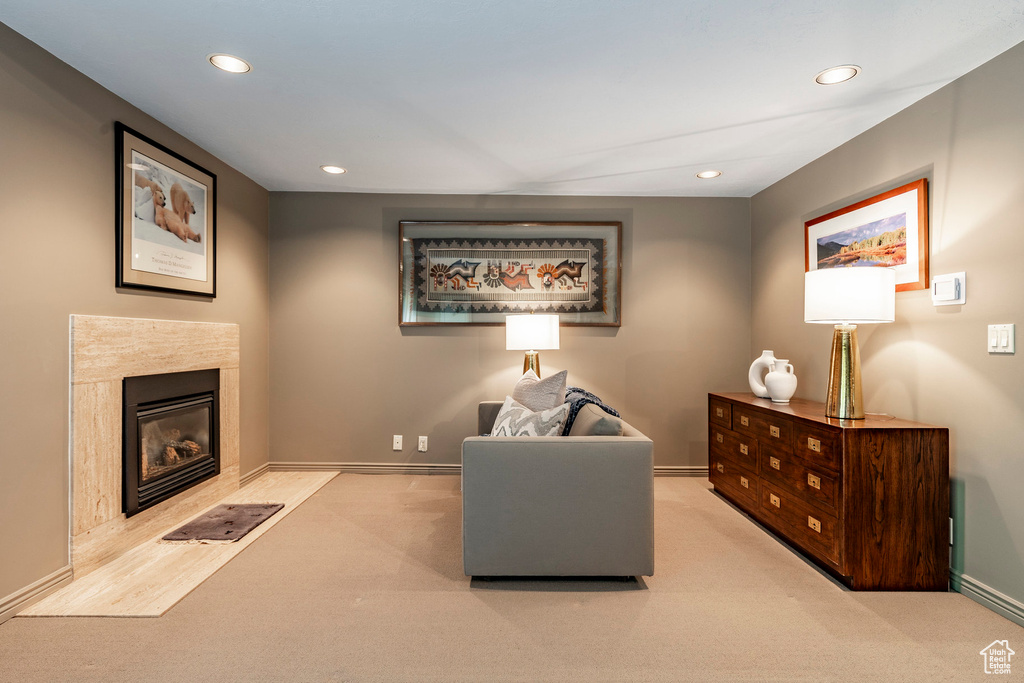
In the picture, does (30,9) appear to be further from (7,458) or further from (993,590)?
(993,590)

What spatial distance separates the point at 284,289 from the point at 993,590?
459cm

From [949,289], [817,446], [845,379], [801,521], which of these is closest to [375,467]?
[801,521]

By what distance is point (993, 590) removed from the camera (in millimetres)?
2145

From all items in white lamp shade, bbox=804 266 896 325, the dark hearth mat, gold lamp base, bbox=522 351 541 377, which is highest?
white lamp shade, bbox=804 266 896 325

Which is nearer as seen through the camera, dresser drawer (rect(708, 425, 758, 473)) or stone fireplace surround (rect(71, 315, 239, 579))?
stone fireplace surround (rect(71, 315, 239, 579))

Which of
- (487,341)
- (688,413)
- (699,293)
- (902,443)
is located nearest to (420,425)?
(487,341)

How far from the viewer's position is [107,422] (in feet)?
8.22

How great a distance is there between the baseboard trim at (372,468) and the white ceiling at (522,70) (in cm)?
233

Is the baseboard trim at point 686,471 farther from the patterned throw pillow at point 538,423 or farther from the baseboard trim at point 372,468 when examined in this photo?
the patterned throw pillow at point 538,423

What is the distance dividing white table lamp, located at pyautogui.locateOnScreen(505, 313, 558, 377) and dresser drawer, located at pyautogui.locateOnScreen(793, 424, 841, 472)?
168cm

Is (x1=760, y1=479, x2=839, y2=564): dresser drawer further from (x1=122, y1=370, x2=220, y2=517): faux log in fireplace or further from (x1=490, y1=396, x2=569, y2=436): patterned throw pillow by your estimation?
(x1=122, y1=370, x2=220, y2=517): faux log in fireplace

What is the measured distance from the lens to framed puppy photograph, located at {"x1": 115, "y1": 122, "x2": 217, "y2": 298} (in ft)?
8.64

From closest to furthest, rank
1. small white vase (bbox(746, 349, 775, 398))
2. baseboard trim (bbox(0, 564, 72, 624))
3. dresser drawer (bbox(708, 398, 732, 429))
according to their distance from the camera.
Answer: baseboard trim (bbox(0, 564, 72, 624)) → small white vase (bbox(746, 349, 775, 398)) → dresser drawer (bbox(708, 398, 732, 429))

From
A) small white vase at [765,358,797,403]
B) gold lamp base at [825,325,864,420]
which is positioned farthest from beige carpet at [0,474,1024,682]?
small white vase at [765,358,797,403]
